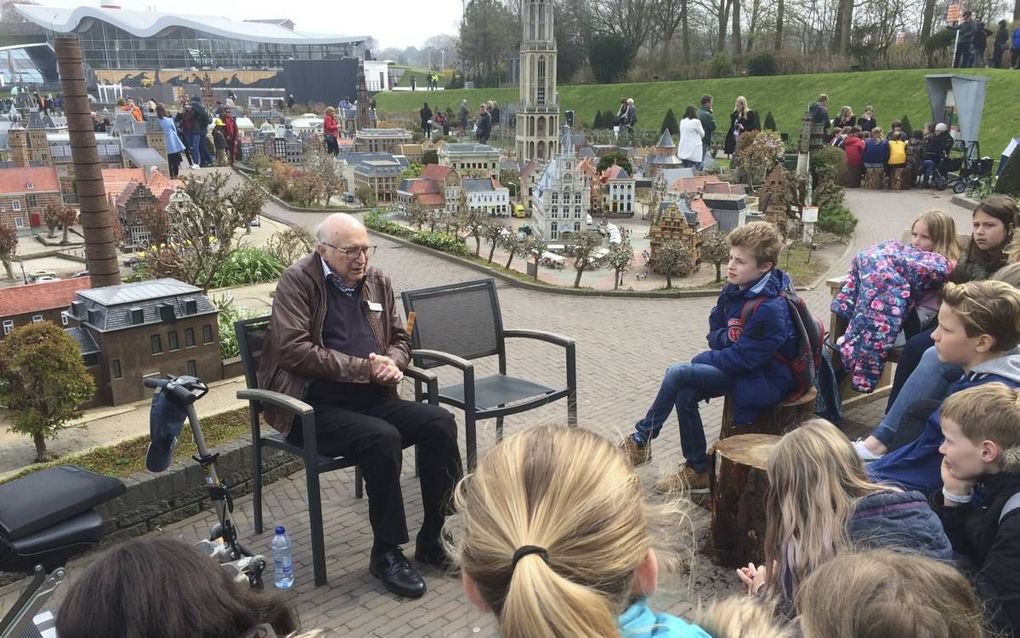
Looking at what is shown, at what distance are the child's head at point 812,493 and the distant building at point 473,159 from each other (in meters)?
19.6

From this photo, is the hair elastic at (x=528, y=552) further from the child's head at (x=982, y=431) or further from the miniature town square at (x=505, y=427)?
the child's head at (x=982, y=431)

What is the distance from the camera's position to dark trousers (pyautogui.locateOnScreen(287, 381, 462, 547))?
3.88 m

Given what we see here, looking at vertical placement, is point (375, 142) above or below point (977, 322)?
above

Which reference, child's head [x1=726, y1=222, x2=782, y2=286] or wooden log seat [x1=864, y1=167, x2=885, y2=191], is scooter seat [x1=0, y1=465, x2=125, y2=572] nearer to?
child's head [x1=726, y1=222, x2=782, y2=286]

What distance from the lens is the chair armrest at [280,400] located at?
12.5 feet

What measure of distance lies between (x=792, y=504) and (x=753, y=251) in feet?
6.79

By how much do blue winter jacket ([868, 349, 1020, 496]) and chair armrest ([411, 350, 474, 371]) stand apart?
84.6 inches

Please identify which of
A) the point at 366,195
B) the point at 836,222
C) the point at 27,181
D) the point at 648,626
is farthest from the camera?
the point at 366,195

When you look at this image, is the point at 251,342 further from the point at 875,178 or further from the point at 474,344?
the point at 875,178

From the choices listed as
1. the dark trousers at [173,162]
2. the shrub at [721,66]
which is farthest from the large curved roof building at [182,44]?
the dark trousers at [173,162]

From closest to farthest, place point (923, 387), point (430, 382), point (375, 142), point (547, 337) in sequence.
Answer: point (923, 387) → point (430, 382) → point (547, 337) → point (375, 142)

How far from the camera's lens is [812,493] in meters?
2.71

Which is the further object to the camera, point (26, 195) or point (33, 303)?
point (26, 195)

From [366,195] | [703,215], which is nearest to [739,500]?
[703,215]
